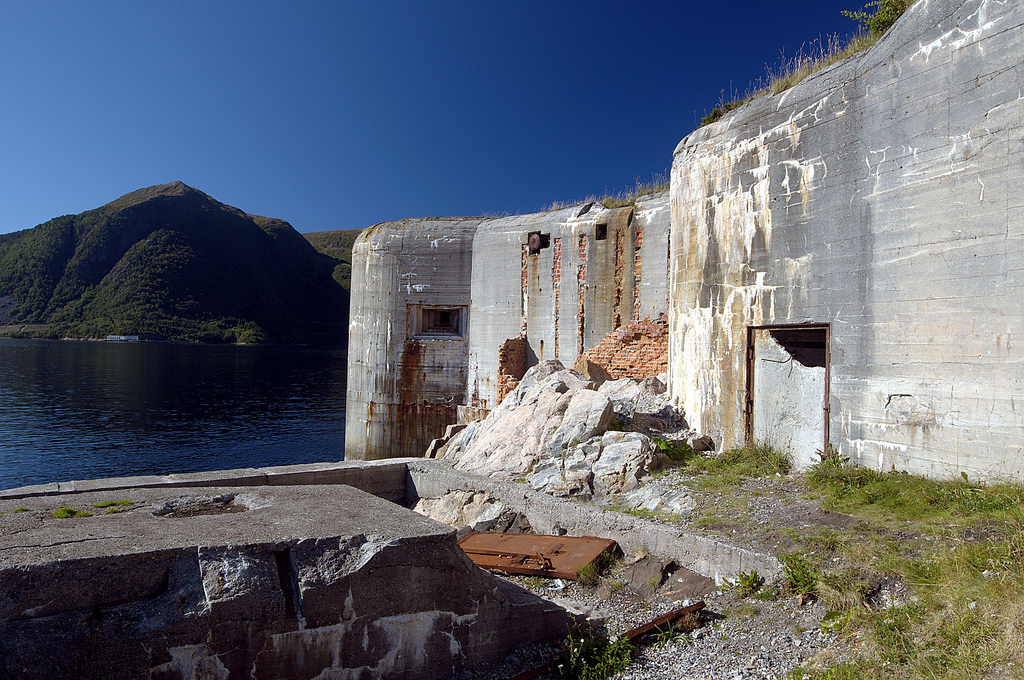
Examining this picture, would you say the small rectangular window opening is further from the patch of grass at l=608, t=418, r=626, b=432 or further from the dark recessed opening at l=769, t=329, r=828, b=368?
the dark recessed opening at l=769, t=329, r=828, b=368

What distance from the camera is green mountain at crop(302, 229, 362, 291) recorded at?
10560cm

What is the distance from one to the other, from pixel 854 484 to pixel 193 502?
5.13 metres

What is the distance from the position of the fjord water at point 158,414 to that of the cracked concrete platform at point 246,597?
65.0 ft

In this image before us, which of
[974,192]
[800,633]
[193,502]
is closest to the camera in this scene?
[800,633]

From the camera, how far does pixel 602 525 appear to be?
558 centimetres

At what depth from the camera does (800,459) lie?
6.49 metres

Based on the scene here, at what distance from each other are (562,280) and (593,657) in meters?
9.33

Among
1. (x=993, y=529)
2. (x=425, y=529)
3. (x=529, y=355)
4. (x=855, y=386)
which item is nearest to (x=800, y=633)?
(x=993, y=529)

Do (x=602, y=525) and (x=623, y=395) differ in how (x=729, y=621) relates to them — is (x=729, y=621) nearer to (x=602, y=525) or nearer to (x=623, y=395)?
(x=602, y=525)

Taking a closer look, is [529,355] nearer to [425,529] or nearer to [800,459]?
[800,459]

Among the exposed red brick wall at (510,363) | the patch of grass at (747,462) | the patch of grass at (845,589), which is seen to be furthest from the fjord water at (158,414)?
the patch of grass at (845,589)

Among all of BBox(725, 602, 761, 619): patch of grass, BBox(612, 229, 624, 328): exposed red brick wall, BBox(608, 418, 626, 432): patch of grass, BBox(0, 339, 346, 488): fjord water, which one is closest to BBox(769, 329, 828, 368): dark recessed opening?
BBox(608, 418, 626, 432): patch of grass

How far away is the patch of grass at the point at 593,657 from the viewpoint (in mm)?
3578

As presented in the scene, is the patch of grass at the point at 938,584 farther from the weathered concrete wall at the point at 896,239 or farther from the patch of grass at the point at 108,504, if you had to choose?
the patch of grass at the point at 108,504
